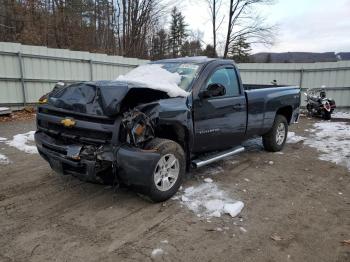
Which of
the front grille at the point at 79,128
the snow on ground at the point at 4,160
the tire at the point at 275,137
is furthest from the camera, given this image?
the tire at the point at 275,137

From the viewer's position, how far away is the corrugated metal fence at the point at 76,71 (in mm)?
11188

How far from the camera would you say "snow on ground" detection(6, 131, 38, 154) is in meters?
6.69

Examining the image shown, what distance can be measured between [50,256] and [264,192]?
3.03 metres

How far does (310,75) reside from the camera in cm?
1500

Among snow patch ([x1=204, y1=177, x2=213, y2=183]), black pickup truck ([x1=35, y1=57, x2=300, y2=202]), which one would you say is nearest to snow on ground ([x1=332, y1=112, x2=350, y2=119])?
black pickup truck ([x1=35, y1=57, x2=300, y2=202])

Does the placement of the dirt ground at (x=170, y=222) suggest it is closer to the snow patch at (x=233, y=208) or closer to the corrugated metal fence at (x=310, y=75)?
the snow patch at (x=233, y=208)

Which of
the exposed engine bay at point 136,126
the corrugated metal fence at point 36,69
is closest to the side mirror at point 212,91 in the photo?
the exposed engine bay at point 136,126

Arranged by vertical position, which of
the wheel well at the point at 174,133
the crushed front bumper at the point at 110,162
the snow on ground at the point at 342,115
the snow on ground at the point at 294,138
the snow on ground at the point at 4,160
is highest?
the wheel well at the point at 174,133

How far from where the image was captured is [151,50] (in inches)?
1256

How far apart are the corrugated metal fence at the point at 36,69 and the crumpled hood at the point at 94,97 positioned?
8055 mm

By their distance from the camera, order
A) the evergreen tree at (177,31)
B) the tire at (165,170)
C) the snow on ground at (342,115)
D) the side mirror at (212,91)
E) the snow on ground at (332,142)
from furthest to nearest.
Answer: the evergreen tree at (177,31) < the snow on ground at (342,115) < the snow on ground at (332,142) < the side mirror at (212,91) < the tire at (165,170)

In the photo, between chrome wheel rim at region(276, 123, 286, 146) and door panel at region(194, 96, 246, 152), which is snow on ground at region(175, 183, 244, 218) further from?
chrome wheel rim at region(276, 123, 286, 146)

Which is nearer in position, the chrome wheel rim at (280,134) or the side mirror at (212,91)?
the side mirror at (212,91)

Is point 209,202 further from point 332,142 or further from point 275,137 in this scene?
point 332,142
